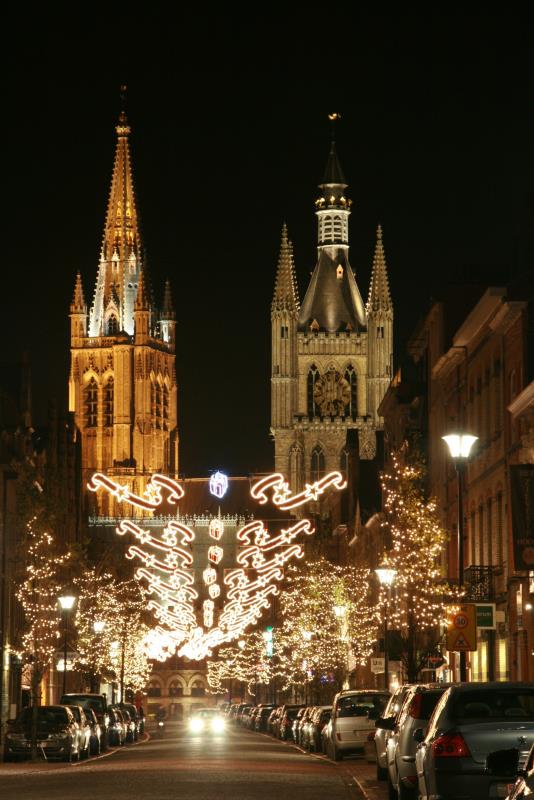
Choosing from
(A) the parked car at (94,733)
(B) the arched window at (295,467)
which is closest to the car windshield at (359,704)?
(A) the parked car at (94,733)

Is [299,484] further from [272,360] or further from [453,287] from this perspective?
[453,287]

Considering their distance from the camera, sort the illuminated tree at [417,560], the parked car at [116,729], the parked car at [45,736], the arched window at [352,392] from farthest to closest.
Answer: the arched window at [352,392], the parked car at [116,729], the illuminated tree at [417,560], the parked car at [45,736]

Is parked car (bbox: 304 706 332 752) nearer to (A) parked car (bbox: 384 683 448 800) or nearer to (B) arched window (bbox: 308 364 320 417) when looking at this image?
(A) parked car (bbox: 384 683 448 800)

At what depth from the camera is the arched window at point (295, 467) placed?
17938 centimetres

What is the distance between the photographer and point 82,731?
47.9 metres

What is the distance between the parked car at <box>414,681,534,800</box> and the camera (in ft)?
60.7

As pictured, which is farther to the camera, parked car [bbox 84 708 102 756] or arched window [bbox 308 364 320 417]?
arched window [bbox 308 364 320 417]

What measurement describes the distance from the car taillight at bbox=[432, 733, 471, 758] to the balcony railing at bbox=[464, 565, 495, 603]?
3024 centimetres

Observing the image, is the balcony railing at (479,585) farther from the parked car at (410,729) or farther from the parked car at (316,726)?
the parked car at (410,729)

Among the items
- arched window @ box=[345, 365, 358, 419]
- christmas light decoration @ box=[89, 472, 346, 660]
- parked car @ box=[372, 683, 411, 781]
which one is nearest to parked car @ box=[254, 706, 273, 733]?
christmas light decoration @ box=[89, 472, 346, 660]

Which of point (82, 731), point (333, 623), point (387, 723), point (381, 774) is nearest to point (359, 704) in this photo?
point (82, 731)

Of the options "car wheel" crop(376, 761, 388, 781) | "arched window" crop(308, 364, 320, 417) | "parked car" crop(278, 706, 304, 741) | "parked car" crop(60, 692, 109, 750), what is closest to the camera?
"car wheel" crop(376, 761, 388, 781)

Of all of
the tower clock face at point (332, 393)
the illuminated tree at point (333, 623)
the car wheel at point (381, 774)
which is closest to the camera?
the car wheel at point (381, 774)

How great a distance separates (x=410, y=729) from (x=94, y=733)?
93.6 ft
